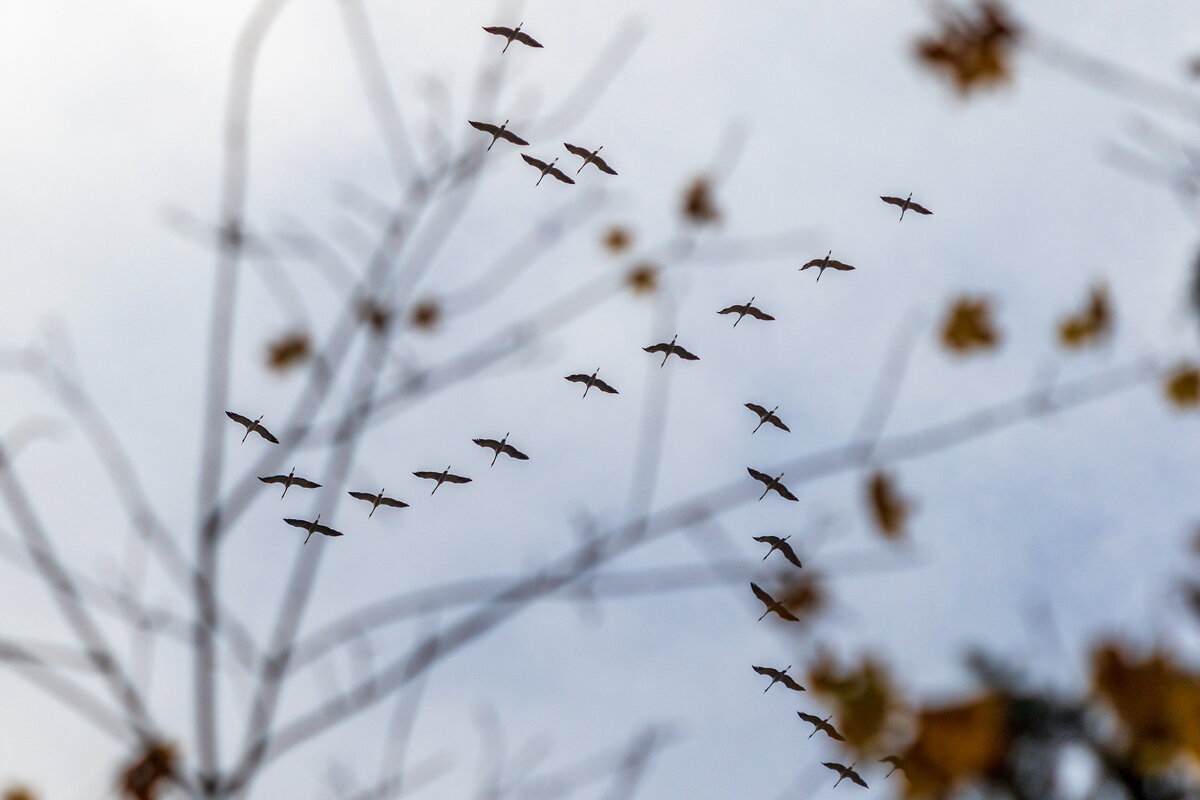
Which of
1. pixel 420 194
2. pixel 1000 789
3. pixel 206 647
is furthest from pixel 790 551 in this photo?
pixel 206 647

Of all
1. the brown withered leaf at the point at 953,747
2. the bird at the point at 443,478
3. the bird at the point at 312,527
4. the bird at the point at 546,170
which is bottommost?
the brown withered leaf at the point at 953,747

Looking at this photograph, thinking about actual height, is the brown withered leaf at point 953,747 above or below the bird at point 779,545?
below

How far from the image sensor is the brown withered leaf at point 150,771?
3.24 meters

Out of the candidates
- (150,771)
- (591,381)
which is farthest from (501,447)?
(150,771)

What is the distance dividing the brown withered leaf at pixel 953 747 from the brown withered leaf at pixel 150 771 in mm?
2500

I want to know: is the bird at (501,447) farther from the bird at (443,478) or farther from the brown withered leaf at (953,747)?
the brown withered leaf at (953,747)

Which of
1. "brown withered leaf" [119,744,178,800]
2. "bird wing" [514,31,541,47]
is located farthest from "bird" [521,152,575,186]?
"brown withered leaf" [119,744,178,800]

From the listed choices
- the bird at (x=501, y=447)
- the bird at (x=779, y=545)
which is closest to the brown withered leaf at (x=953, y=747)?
the bird at (x=779, y=545)

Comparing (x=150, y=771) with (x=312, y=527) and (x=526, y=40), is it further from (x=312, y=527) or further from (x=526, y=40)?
(x=526, y=40)

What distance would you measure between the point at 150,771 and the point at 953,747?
270 cm

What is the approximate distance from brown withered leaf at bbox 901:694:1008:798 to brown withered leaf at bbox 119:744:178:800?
250 centimetres

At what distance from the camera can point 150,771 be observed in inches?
130

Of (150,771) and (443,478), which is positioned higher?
(443,478)

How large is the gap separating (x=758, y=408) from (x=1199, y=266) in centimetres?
491
